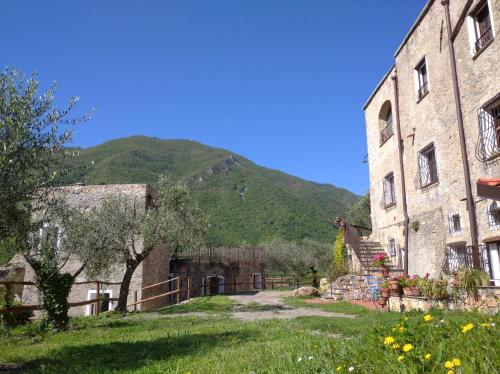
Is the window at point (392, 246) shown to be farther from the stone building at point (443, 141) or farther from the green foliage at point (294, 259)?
the green foliage at point (294, 259)

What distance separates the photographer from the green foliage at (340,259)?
737 inches

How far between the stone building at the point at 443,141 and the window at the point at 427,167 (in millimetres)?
35

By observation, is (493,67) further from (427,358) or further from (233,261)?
(233,261)

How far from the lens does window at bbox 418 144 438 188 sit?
13.4m

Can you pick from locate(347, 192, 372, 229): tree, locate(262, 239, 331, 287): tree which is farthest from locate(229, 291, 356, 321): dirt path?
locate(262, 239, 331, 287): tree

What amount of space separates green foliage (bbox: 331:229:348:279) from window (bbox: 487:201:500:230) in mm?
9230

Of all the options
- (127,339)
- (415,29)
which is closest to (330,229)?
(415,29)

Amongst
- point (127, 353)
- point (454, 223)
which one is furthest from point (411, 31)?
point (127, 353)

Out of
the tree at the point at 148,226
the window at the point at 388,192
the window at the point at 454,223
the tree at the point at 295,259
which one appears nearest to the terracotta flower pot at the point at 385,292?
the window at the point at 454,223

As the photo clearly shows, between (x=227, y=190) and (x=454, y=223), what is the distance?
214ft

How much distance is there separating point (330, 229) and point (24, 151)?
68586mm

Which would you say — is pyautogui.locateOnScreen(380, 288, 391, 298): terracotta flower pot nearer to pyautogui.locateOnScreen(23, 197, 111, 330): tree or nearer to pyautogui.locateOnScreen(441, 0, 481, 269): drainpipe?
pyautogui.locateOnScreen(441, 0, 481, 269): drainpipe

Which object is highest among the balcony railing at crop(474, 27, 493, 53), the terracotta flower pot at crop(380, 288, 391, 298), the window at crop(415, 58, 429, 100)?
the window at crop(415, 58, 429, 100)

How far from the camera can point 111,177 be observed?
62.2 m
